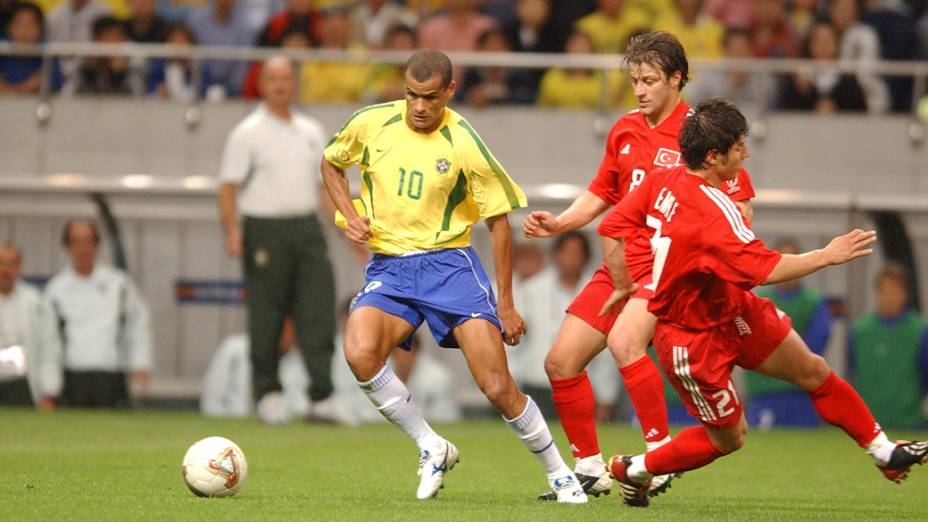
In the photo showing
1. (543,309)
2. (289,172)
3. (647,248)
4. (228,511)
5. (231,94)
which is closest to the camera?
(228,511)

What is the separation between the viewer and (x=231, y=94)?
1683 centimetres

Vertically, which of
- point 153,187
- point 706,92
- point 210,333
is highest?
point 706,92

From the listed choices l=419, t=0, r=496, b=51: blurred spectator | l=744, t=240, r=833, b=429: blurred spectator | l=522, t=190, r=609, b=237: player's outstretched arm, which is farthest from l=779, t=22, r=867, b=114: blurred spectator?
l=522, t=190, r=609, b=237: player's outstretched arm

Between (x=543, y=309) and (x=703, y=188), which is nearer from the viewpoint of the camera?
(x=703, y=188)

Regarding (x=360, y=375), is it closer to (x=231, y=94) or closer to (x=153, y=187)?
(x=153, y=187)

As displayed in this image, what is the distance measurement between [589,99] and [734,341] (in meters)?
8.62

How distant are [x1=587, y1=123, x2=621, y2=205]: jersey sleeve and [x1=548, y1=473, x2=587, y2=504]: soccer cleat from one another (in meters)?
1.51

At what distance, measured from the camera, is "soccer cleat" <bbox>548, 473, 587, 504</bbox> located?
8.15m

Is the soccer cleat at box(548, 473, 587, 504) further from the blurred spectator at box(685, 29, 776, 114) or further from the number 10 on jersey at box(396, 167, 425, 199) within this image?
the blurred spectator at box(685, 29, 776, 114)

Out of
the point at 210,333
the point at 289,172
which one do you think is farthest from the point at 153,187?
the point at 289,172

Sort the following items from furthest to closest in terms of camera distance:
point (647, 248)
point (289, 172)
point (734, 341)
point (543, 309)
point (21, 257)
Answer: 1. point (21, 257)
2. point (543, 309)
3. point (289, 172)
4. point (647, 248)
5. point (734, 341)

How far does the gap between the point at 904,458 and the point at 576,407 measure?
1639 mm

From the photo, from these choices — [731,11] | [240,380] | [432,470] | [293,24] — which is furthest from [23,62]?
[432,470]

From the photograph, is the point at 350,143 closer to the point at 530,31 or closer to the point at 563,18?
the point at 530,31
